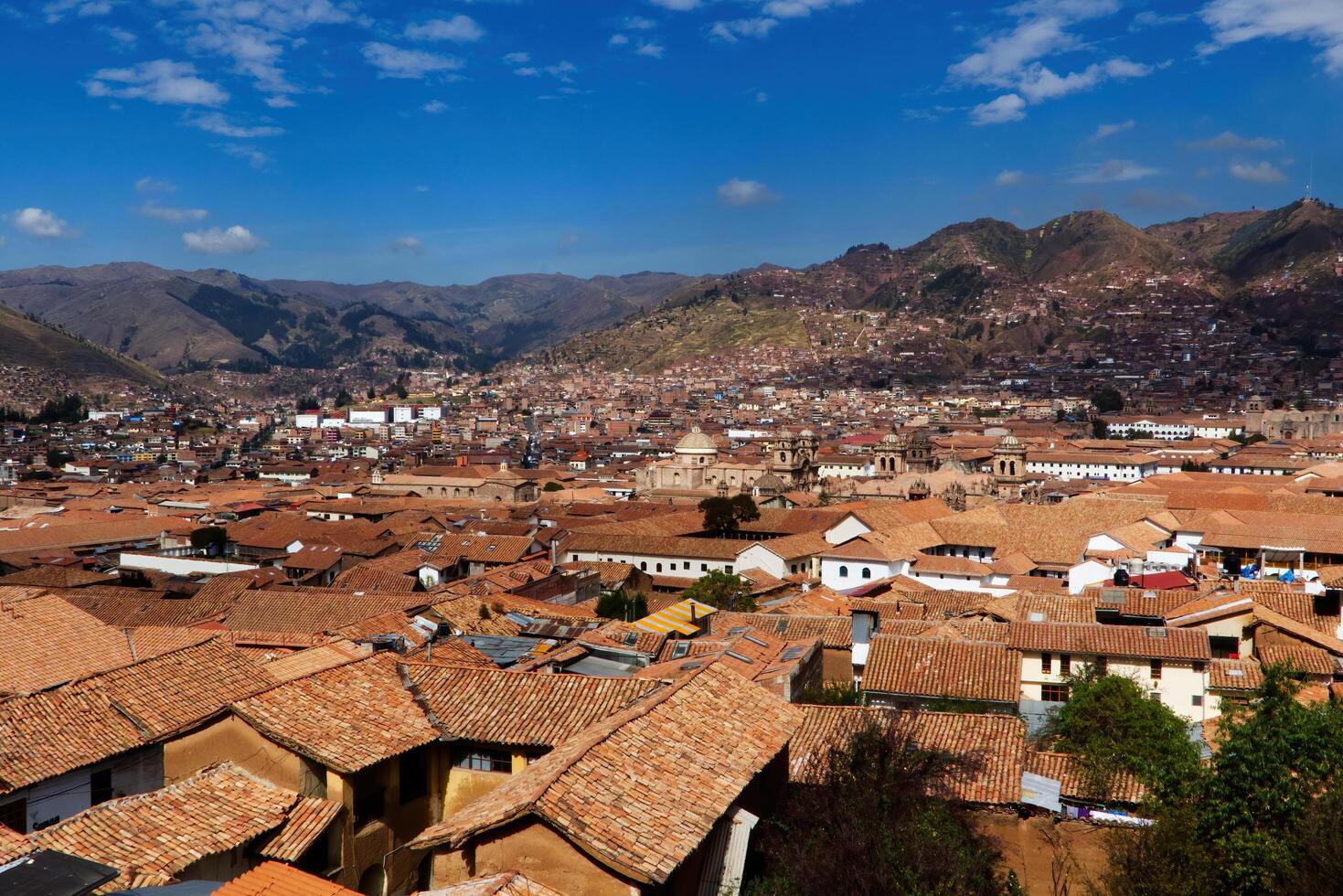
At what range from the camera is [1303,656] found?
15.7 meters

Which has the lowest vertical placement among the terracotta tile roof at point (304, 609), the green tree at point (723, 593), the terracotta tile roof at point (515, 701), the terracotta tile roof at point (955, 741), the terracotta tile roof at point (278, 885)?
the green tree at point (723, 593)

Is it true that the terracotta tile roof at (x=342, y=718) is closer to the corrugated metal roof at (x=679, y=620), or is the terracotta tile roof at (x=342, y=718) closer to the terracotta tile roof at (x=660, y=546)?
the corrugated metal roof at (x=679, y=620)

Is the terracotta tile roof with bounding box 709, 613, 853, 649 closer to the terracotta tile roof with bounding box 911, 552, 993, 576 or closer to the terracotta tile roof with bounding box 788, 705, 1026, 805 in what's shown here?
the terracotta tile roof with bounding box 788, 705, 1026, 805

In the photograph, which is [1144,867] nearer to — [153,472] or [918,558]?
[918,558]

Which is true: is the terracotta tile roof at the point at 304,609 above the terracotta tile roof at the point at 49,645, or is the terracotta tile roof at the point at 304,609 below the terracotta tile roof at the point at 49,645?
below

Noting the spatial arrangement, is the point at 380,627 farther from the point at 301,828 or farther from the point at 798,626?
the point at 301,828

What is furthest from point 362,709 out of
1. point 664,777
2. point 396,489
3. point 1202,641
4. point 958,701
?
point 396,489

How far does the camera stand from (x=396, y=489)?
6369cm

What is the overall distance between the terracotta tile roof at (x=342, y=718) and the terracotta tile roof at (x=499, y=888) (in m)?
1.89

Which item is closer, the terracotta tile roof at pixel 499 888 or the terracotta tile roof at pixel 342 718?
the terracotta tile roof at pixel 499 888

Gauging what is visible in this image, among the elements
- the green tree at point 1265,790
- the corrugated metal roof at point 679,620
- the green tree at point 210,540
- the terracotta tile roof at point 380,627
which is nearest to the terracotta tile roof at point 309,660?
the terracotta tile roof at point 380,627

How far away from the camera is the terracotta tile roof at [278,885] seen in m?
5.87

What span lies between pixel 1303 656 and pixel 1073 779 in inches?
307

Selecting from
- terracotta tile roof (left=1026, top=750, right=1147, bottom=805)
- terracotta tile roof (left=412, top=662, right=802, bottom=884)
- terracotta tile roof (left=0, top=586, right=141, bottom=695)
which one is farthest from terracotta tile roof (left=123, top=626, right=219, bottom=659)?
terracotta tile roof (left=1026, top=750, right=1147, bottom=805)
